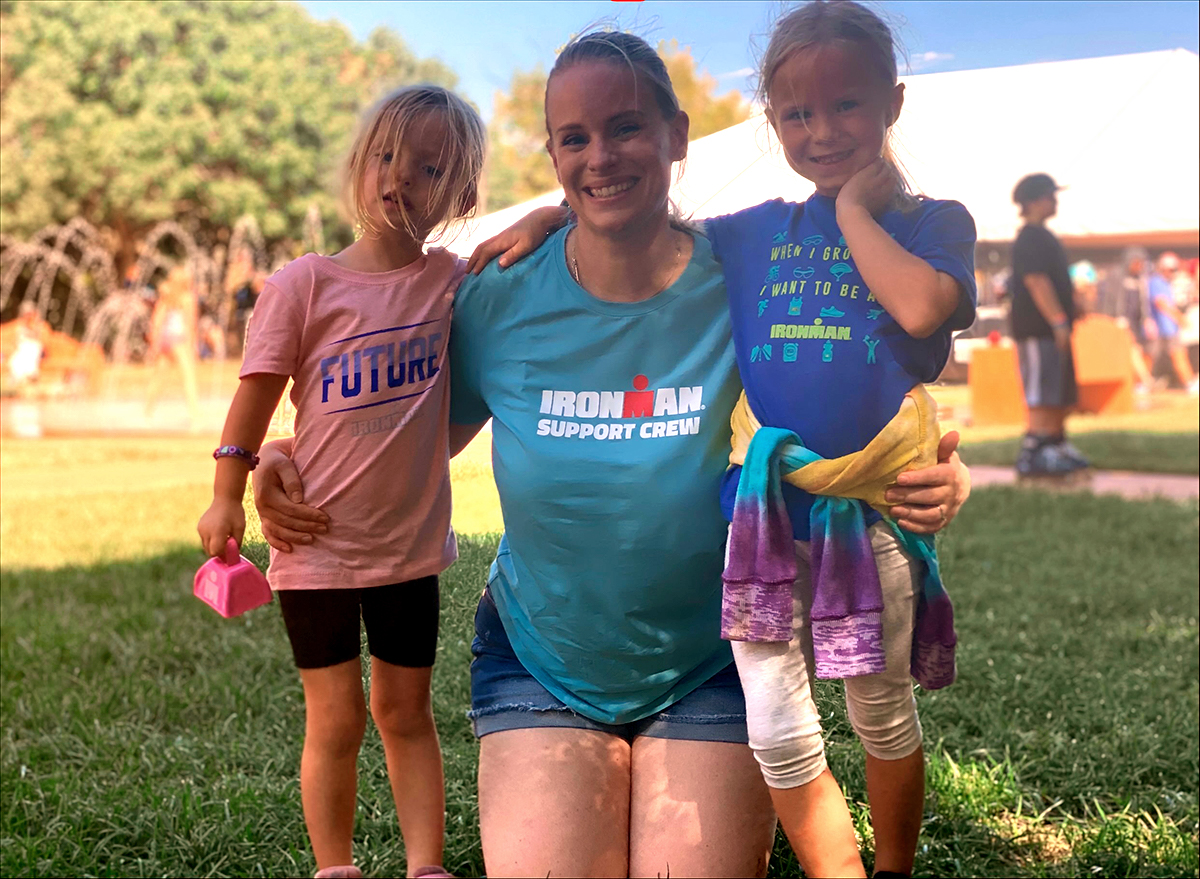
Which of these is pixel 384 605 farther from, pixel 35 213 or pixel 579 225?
pixel 35 213

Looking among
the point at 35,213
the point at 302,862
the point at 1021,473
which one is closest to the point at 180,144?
the point at 35,213

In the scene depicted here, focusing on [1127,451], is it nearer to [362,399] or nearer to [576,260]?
[576,260]

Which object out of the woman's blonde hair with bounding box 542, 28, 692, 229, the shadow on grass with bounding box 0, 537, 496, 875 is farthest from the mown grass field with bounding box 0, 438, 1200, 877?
→ the woman's blonde hair with bounding box 542, 28, 692, 229

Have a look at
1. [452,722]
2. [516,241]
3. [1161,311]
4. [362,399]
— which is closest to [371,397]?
[362,399]

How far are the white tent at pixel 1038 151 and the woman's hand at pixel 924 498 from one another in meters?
0.41

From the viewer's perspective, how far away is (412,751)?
231cm

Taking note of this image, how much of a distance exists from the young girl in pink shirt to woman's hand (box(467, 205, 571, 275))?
0.06 meters

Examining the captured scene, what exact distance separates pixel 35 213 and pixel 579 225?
2292 centimetres

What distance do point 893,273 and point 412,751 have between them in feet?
4.26

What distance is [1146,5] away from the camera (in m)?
2.37

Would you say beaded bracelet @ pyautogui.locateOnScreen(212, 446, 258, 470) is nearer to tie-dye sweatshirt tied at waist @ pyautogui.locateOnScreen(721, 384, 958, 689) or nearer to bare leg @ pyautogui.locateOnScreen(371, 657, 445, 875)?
bare leg @ pyautogui.locateOnScreen(371, 657, 445, 875)

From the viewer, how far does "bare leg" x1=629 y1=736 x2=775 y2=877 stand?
1.99 m

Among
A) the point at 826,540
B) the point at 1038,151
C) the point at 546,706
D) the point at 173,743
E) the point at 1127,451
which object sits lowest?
the point at 173,743

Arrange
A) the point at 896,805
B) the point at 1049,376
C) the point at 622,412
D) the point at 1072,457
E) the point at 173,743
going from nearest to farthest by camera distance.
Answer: the point at 896,805 → the point at 622,412 → the point at 173,743 → the point at 1072,457 → the point at 1049,376
